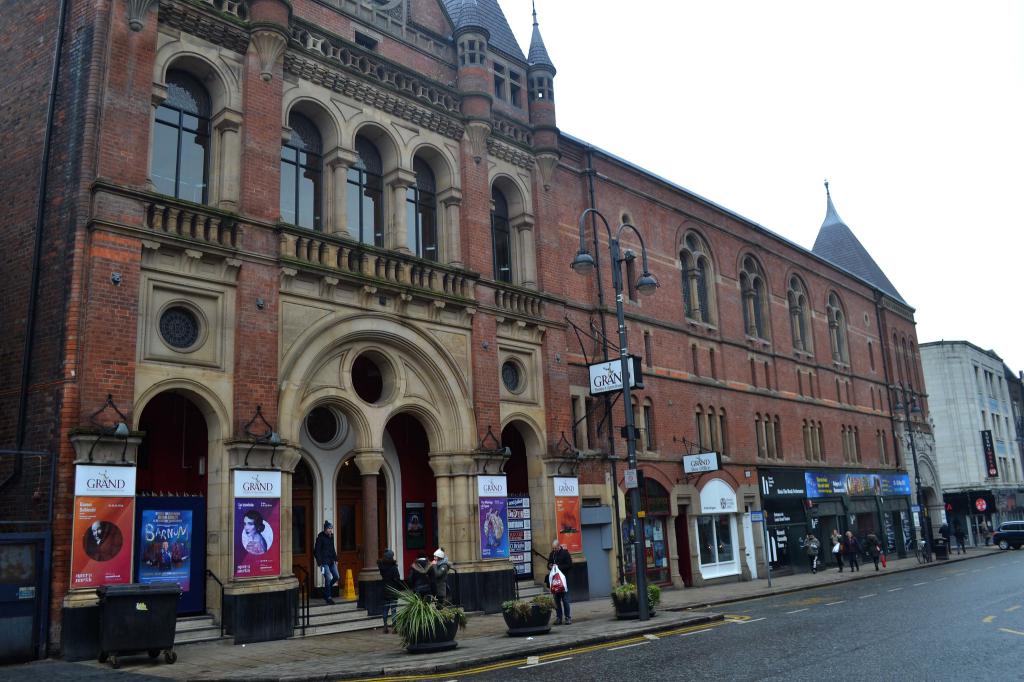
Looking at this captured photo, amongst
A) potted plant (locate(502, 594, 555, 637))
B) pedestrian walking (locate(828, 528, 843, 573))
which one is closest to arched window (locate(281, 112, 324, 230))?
potted plant (locate(502, 594, 555, 637))

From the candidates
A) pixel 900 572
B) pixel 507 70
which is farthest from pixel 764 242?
pixel 507 70

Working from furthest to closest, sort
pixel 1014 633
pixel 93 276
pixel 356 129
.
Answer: pixel 356 129 < pixel 93 276 < pixel 1014 633

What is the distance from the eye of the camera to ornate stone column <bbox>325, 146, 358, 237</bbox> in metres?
20.7

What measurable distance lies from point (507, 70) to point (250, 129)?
1012 cm

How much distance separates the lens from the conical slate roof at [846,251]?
54469 millimetres

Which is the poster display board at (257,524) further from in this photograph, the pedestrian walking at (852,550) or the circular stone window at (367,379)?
the pedestrian walking at (852,550)

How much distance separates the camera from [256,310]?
18219mm

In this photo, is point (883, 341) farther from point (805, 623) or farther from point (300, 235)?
point (300, 235)

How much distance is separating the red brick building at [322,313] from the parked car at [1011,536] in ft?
81.4

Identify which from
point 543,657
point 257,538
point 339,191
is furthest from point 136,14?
point 543,657

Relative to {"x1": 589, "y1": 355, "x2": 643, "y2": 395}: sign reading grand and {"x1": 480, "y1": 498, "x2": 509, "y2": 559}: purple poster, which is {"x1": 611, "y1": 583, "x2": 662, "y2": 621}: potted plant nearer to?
{"x1": 480, "y1": 498, "x2": 509, "y2": 559}: purple poster

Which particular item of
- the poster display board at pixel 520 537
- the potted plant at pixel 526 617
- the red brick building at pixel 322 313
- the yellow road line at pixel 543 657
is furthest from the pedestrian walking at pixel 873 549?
the potted plant at pixel 526 617

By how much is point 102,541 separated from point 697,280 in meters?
24.9

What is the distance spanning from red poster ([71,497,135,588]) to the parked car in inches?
1976
